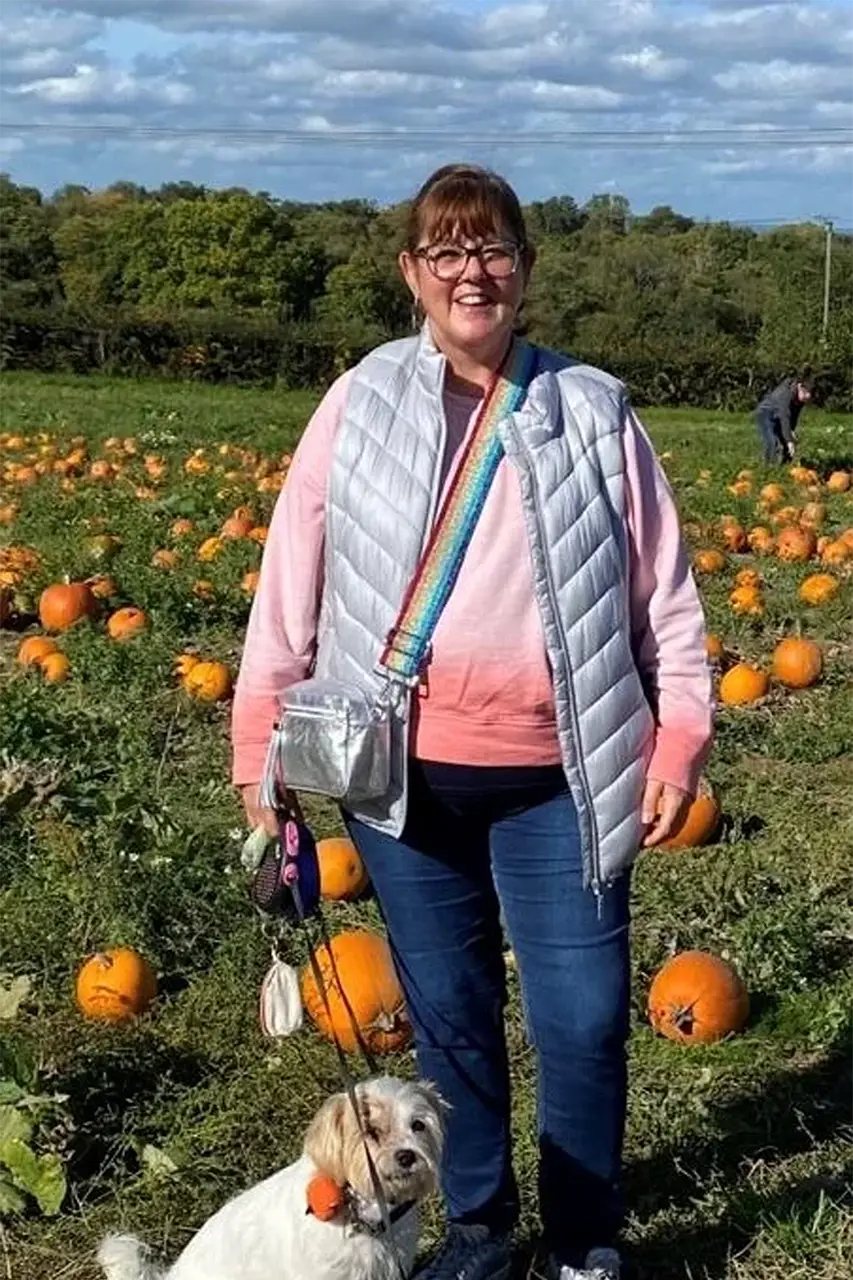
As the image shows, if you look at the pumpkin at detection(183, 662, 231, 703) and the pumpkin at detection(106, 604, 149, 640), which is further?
the pumpkin at detection(106, 604, 149, 640)

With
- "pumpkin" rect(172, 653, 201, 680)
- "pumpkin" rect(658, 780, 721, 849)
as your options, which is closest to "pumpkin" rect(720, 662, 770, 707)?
"pumpkin" rect(658, 780, 721, 849)

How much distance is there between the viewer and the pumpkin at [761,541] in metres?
11.7

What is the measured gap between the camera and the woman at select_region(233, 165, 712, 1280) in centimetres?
301

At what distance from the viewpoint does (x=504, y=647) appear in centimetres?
304

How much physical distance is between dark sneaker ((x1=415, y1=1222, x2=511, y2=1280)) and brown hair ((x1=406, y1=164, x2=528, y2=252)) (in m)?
1.95

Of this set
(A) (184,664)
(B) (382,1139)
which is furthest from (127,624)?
(B) (382,1139)

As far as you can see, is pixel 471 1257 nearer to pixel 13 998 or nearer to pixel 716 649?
pixel 13 998

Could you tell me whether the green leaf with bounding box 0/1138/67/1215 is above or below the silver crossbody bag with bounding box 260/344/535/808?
below

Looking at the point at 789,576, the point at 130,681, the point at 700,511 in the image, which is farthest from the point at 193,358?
the point at 130,681

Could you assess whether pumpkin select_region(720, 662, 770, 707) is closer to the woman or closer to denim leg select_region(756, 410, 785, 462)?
the woman

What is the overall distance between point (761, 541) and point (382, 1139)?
936 cm

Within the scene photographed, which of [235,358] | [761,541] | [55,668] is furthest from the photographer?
[235,358]

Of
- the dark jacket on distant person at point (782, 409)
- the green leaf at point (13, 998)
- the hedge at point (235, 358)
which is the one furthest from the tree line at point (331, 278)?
the green leaf at point (13, 998)

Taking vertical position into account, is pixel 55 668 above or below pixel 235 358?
above
